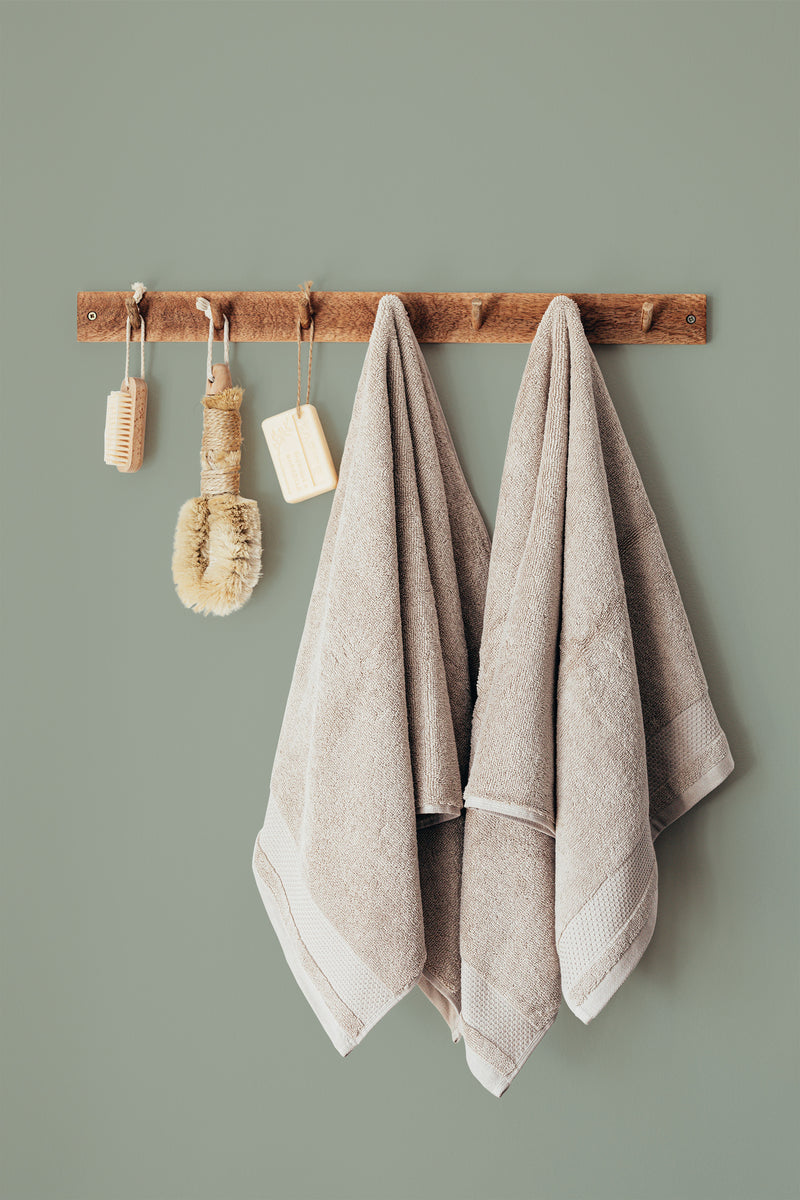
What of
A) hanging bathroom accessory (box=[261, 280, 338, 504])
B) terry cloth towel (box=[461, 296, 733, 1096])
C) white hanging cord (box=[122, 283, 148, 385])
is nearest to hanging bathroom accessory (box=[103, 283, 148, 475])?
white hanging cord (box=[122, 283, 148, 385])

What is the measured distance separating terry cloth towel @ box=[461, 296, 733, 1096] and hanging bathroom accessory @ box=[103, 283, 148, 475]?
41cm

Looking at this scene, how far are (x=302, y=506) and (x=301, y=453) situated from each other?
2.5 inches

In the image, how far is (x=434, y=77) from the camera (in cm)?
97

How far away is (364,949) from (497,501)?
489 millimetres

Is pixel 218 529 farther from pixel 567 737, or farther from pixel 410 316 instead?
pixel 567 737

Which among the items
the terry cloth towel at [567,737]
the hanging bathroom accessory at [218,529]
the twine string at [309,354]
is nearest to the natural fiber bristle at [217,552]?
the hanging bathroom accessory at [218,529]

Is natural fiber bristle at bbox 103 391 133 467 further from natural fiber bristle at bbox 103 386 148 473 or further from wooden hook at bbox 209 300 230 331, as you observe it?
wooden hook at bbox 209 300 230 331

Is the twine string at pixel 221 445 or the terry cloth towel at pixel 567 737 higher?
the twine string at pixel 221 445

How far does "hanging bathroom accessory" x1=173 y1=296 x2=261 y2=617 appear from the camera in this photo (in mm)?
918

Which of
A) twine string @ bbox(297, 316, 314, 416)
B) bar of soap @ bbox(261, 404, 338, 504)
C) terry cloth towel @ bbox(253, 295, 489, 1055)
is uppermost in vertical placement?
twine string @ bbox(297, 316, 314, 416)

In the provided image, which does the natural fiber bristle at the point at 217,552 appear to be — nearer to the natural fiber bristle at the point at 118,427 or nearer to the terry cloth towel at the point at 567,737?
the natural fiber bristle at the point at 118,427

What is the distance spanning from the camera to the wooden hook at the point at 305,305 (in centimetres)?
92

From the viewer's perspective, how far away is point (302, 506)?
0.97 meters

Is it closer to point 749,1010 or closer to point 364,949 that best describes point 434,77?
point 364,949
